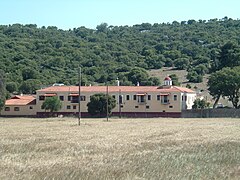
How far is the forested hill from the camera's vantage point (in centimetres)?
14438

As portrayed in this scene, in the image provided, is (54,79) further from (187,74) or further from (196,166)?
(196,166)

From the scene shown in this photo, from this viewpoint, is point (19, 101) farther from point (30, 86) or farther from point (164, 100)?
point (164, 100)

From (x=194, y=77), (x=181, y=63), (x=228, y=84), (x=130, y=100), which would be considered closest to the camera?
(x=228, y=84)

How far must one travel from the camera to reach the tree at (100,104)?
97688 millimetres

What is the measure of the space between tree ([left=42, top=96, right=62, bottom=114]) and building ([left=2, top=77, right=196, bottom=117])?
11.5 feet

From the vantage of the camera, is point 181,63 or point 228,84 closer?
point 228,84

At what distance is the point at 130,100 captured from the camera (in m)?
107

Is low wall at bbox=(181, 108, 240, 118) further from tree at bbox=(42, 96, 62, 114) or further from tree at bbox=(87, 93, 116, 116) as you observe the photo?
tree at bbox=(42, 96, 62, 114)

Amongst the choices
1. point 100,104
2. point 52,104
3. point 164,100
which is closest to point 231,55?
point 164,100

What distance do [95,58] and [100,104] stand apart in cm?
7039

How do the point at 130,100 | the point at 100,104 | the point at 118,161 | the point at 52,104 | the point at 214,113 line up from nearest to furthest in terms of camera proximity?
the point at 118,161 → the point at 214,113 → the point at 100,104 → the point at 52,104 → the point at 130,100

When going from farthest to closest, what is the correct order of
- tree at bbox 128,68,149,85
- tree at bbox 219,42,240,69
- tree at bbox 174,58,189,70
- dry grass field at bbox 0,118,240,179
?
tree at bbox 174,58,189,70 → tree at bbox 128,68,149,85 → tree at bbox 219,42,240,69 → dry grass field at bbox 0,118,240,179

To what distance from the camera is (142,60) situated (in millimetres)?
174000

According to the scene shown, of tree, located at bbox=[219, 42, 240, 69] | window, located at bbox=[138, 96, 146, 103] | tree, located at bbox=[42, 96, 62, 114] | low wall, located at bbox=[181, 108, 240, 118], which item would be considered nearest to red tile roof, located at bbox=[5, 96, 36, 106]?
tree, located at bbox=[42, 96, 62, 114]
